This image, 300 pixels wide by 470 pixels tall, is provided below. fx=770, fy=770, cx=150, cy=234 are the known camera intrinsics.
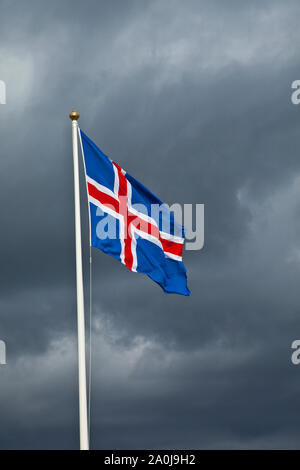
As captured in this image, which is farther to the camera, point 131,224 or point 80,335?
point 131,224

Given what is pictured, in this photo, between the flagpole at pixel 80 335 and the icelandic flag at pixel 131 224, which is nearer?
the flagpole at pixel 80 335

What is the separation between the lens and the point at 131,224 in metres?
39.0

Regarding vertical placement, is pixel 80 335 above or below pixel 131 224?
below

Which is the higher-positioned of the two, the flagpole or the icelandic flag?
the icelandic flag

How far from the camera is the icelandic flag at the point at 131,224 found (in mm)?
37000

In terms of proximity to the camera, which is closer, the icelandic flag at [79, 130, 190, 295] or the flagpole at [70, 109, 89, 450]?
the flagpole at [70, 109, 89, 450]

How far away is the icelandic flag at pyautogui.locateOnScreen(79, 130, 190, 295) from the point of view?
37.0 meters

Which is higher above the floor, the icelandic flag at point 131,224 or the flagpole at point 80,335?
the icelandic flag at point 131,224
